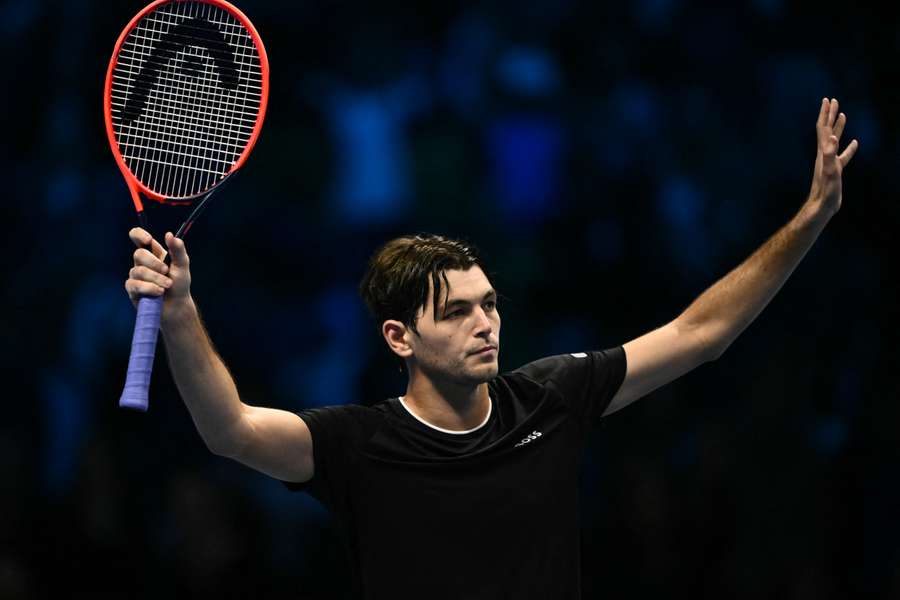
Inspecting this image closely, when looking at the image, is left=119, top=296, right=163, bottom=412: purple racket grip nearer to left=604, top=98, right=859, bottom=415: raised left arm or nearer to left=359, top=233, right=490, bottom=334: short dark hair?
left=359, top=233, right=490, bottom=334: short dark hair

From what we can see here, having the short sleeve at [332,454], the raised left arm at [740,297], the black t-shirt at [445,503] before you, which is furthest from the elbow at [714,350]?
the short sleeve at [332,454]

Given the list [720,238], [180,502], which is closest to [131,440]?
[180,502]

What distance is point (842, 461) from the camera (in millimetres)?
6723

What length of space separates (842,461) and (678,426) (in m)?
0.85

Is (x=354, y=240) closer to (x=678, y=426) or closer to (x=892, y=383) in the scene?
(x=678, y=426)

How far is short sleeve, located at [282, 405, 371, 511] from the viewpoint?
11.3 ft

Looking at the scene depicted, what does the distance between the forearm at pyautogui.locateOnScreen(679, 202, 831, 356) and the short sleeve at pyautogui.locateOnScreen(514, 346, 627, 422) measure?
10.2 inches

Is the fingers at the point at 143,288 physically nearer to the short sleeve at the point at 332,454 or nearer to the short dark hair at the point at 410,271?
the short sleeve at the point at 332,454

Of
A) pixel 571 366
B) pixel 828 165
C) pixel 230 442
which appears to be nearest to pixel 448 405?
pixel 571 366

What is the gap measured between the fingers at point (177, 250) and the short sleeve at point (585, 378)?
113cm

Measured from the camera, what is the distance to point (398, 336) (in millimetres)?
3738

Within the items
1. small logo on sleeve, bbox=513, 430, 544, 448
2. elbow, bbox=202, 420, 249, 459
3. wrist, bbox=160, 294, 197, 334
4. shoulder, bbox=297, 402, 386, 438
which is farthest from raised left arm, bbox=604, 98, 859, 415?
wrist, bbox=160, 294, 197, 334

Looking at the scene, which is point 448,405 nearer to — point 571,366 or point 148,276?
point 571,366

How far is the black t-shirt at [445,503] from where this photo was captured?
3404mm
